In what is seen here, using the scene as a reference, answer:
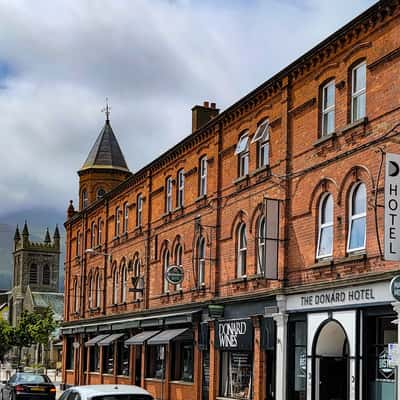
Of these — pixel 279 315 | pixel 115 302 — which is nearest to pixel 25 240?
pixel 115 302

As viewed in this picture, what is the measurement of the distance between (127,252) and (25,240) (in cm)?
11269

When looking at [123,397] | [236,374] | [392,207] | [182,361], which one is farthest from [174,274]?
[123,397]

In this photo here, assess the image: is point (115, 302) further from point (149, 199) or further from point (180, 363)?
point (180, 363)

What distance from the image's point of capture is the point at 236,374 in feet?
92.2

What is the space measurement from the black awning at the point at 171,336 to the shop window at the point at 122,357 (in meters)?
6.49

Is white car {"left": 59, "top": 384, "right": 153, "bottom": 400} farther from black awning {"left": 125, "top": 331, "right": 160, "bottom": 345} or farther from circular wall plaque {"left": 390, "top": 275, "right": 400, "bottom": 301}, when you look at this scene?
black awning {"left": 125, "top": 331, "right": 160, "bottom": 345}

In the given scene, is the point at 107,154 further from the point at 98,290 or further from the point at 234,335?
the point at 234,335

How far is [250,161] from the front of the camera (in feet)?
92.5

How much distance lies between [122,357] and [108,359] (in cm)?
289

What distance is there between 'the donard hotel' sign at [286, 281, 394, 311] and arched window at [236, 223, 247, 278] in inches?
156

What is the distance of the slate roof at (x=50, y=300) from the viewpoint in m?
135

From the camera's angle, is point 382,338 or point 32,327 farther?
point 32,327

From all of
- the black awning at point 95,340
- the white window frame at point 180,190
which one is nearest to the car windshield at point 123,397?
the white window frame at point 180,190

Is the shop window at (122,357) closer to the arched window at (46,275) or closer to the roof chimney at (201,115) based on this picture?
the roof chimney at (201,115)
